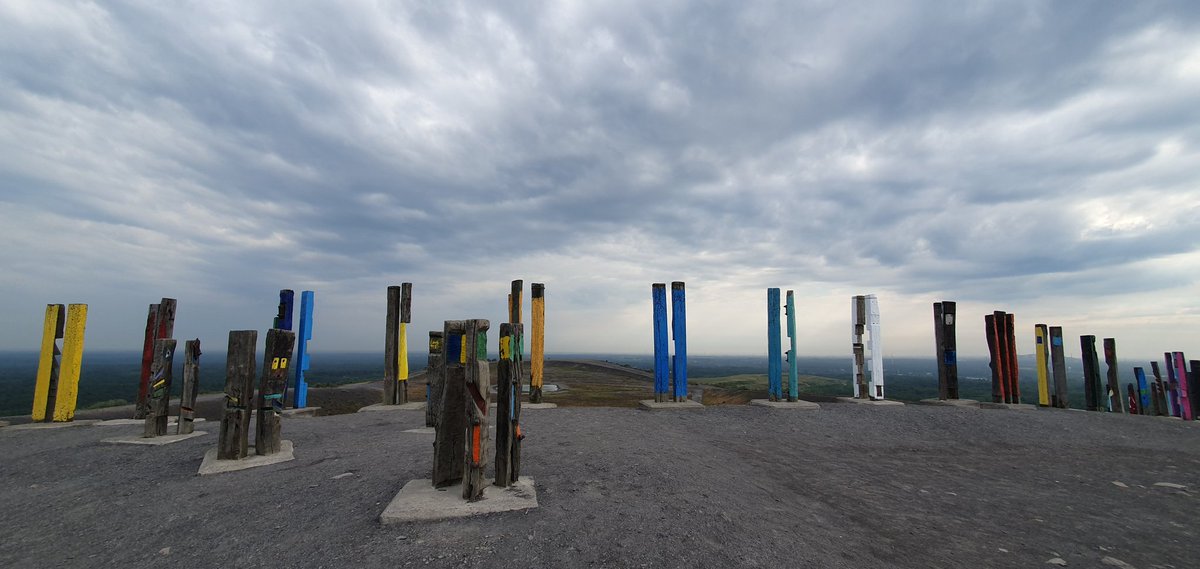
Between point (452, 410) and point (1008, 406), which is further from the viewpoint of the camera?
point (1008, 406)

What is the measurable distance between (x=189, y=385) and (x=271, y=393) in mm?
2873

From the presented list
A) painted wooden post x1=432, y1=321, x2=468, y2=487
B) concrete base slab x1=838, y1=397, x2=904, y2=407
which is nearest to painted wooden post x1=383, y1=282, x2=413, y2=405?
painted wooden post x1=432, y1=321, x2=468, y2=487

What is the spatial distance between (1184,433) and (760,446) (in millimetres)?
12079

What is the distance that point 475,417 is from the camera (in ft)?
18.7

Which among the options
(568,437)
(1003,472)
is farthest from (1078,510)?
(568,437)

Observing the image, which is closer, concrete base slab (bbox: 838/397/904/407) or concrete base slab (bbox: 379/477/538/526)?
concrete base slab (bbox: 379/477/538/526)

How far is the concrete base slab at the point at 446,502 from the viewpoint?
5105 mm

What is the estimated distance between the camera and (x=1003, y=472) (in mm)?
8969

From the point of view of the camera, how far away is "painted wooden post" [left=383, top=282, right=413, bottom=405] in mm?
14812

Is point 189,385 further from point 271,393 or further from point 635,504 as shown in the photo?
point 635,504

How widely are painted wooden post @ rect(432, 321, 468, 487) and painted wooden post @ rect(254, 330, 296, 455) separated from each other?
4.10 m

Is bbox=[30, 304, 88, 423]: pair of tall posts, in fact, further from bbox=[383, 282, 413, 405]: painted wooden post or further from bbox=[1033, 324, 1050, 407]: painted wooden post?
bbox=[1033, 324, 1050, 407]: painted wooden post

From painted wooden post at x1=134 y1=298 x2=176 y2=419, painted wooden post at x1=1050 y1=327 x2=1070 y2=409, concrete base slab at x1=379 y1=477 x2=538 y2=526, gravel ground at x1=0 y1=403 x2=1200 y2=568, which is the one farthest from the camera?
painted wooden post at x1=1050 y1=327 x2=1070 y2=409

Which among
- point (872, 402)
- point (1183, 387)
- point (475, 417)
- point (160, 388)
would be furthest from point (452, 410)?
point (1183, 387)
